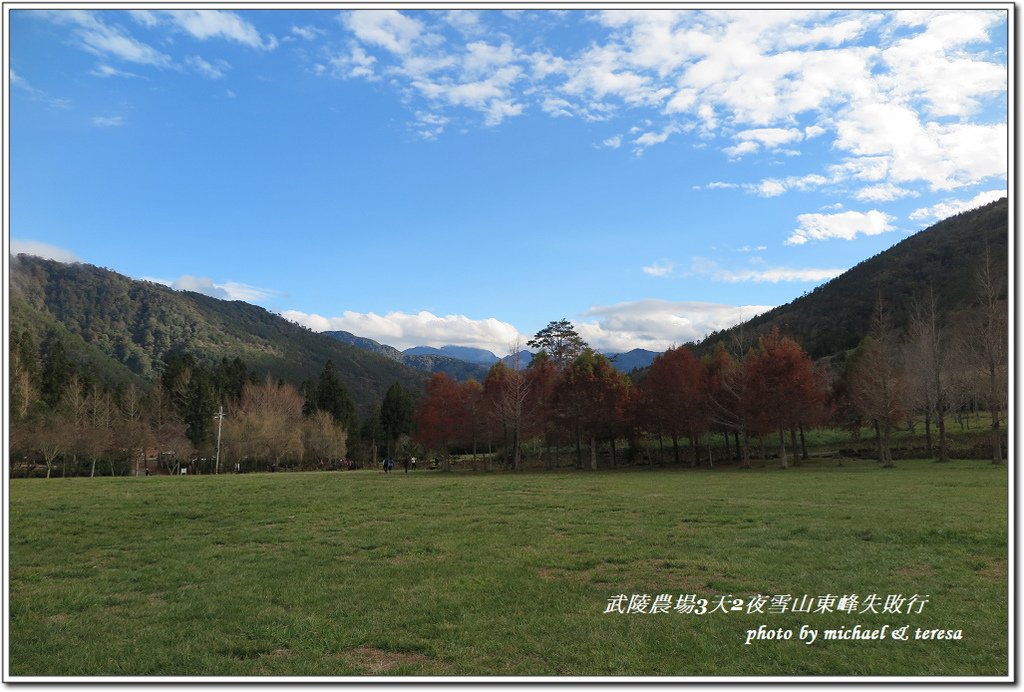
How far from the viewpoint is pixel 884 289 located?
12488 cm

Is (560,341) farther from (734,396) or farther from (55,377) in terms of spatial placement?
Answer: (55,377)

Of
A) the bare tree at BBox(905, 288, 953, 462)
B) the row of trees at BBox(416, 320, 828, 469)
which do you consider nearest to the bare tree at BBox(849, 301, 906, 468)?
the bare tree at BBox(905, 288, 953, 462)

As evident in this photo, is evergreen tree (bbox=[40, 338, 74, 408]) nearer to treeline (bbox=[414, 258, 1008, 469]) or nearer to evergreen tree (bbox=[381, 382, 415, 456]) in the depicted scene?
treeline (bbox=[414, 258, 1008, 469])

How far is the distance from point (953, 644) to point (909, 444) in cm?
5177

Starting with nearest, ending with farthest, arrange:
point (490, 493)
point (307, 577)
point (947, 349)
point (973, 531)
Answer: point (307, 577) → point (973, 531) → point (490, 493) → point (947, 349)

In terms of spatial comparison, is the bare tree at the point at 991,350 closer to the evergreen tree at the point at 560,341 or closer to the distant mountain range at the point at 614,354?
the evergreen tree at the point at 560,341

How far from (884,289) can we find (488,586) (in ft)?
462

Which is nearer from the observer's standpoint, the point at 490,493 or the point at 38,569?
the point at 38,569

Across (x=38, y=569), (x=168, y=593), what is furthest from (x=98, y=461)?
(x=168, y=593)

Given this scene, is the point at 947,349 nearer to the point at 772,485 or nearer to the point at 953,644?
the point at 772,485

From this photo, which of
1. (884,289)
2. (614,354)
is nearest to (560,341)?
(614,354)

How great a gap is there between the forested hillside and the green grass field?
308 ft
